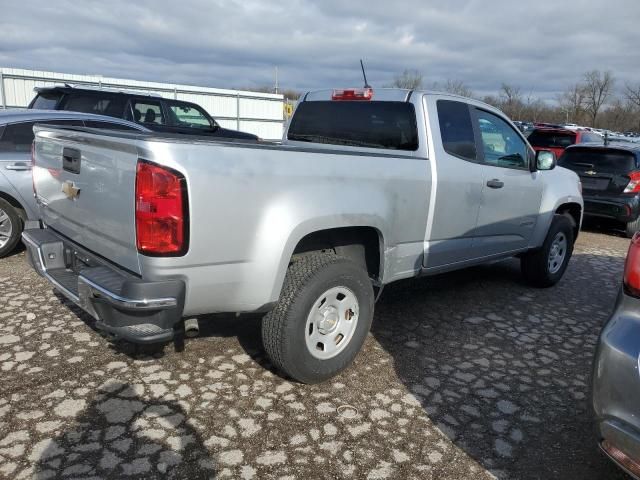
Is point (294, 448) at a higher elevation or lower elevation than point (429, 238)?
lower

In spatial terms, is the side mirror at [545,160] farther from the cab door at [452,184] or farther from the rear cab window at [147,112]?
the rear cab window at [147,112]

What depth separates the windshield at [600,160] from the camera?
8883 millimetres

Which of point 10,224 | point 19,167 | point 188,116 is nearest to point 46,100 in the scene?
point 188,116

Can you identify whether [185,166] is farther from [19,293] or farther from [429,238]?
[19,293]

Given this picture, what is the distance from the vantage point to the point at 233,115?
23.9m

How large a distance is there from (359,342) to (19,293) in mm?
3090

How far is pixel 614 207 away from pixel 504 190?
526 cm

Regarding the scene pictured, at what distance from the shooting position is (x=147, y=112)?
33.4 ft

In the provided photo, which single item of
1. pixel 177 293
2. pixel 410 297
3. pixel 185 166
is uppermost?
pixel 185 166

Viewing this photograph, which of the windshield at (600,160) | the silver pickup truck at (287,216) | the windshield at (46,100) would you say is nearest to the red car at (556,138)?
the windshield at (600,160)

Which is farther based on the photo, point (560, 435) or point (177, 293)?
point (560, 435)

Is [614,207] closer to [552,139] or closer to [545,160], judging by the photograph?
[545,160]

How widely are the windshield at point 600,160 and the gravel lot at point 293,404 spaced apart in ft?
17.7

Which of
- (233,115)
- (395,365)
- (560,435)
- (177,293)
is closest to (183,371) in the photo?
(177,293)
